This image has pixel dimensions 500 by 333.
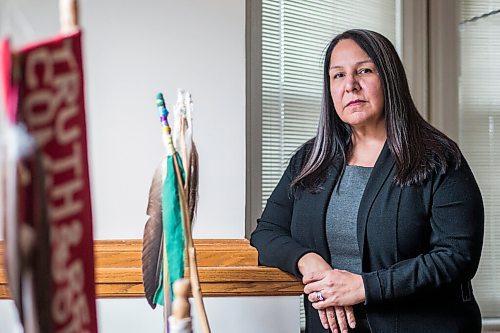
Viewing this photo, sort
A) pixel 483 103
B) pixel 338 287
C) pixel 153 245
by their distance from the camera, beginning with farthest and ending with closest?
pixel 483 103
pixel 338 287
pixel 153 245

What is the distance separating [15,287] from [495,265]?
2889 millimetres

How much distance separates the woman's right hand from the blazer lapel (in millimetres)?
94

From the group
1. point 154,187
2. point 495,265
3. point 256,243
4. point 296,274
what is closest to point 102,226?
point 256,243

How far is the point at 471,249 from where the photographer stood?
161 centimetres

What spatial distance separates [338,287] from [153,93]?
0.62m

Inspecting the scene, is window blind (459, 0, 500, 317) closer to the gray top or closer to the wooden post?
the gray top

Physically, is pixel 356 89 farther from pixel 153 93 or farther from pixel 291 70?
pixel 291 70

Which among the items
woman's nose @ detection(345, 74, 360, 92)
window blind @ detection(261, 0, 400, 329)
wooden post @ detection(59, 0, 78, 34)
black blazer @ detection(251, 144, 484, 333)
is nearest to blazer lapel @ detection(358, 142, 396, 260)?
black blazer @ detection(251, 144, 484, 333)

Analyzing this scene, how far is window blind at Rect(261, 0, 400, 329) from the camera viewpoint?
259 centimetres

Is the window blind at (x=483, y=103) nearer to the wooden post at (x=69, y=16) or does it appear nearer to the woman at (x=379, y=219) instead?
the woman at (x=379, y=219)

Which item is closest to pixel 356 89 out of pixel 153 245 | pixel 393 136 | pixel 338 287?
pixel 393 136

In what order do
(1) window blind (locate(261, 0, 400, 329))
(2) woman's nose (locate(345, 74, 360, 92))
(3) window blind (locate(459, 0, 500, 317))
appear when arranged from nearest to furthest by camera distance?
1. (2) woman's nose (locate(345, 74, 360, 92))
2. (1) window blind (locate(261, 0, 400, 329))
3. (3) window blind (locate(459, 0, 500, 317))

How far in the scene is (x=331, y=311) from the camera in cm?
161

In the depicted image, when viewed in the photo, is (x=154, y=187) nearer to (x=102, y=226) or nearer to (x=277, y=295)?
(x=277, y=295)
